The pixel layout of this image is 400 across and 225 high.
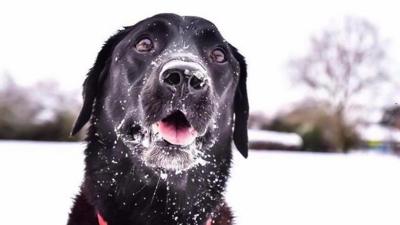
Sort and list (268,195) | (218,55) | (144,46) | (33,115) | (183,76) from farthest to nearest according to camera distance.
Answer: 1. (33,115)
2. (268,195)
3. (218,55)
4. (144,46)
5. (183,76)

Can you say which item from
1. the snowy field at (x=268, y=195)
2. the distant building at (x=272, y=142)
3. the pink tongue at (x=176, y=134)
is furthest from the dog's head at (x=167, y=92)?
the distant building at (x=272, y=142)

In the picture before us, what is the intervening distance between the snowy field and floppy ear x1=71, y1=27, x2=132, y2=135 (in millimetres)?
483

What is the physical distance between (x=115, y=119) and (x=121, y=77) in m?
0.25

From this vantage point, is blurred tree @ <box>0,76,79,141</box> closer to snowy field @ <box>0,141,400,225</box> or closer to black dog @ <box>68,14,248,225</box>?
snowy field @ <box>0,141,400,225</box>

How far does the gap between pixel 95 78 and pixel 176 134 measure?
793mm

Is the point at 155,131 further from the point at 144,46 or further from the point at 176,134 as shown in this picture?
the point at 144,46

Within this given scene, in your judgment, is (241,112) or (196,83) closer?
(196,83)

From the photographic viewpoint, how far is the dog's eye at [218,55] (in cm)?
301

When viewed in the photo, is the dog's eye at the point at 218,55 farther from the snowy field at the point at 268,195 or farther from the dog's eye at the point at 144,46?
the snowy field at the point at 268,195

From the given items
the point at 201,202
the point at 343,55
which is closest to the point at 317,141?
the point at 343,55

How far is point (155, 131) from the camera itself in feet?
8.47

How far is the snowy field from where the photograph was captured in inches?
231

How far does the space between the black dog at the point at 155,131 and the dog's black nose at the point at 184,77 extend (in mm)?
45

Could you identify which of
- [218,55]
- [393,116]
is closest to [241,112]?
[218,55]
